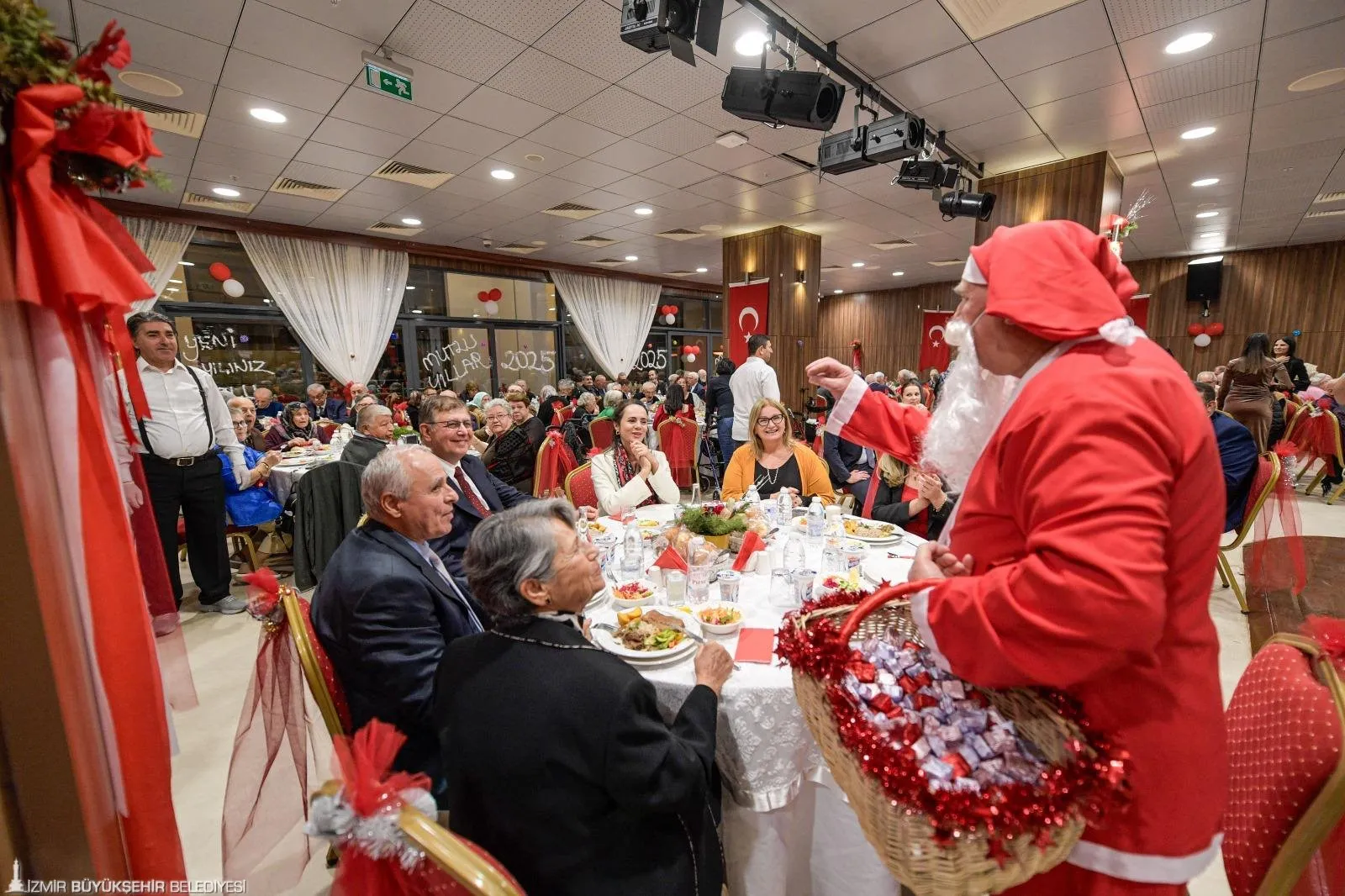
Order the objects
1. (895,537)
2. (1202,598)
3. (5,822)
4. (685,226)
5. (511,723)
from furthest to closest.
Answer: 1. (685,226)
2. (895,537)
3. (511,723)
4. (1202,598)
5. (5,822)

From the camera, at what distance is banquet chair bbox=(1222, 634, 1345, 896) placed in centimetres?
90

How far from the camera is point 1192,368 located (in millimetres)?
10500

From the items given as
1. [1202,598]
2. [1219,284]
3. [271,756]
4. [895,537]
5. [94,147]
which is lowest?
[271,756]

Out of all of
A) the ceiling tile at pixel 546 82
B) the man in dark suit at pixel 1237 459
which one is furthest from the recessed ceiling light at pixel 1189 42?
the ceiling tile at pixel 546 82

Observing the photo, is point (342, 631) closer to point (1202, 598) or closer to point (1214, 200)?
point (1202, 598)

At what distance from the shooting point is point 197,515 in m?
3.55

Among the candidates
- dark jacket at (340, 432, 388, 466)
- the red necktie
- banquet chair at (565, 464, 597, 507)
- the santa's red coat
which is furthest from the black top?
dark jacket at (340, 432, 388, 466)

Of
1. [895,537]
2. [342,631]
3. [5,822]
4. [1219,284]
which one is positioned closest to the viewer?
[5,822]

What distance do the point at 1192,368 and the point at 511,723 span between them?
1400 cm

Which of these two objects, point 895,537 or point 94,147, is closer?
point 94,147

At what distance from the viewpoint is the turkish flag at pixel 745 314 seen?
25.0 ft

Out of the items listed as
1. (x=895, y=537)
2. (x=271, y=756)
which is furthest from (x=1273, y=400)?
(x=271, y=756)

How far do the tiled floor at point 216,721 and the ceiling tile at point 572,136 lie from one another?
13.3 feet

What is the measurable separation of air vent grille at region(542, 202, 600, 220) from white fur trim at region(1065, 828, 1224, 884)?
668 centimetres
